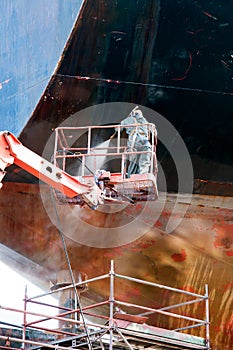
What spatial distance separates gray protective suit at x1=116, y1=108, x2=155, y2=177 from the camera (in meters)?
7.98

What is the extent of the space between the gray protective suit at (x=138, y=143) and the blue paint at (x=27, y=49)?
105 cm

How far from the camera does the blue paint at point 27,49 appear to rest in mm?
8555

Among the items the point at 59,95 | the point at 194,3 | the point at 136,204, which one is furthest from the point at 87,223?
the point at 194,3

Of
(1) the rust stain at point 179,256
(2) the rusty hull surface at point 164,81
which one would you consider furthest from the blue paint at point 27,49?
(1) the rust stain at point 179,256

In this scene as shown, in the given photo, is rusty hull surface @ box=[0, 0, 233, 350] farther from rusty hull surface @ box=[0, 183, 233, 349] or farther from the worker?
the worker

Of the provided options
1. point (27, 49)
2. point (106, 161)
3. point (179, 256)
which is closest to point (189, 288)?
point (179, 256)

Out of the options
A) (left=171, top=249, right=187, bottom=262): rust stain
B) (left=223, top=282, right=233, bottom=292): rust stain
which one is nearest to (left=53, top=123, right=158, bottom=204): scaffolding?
(left=171, top=249, right=187, bottom=262): rust stain

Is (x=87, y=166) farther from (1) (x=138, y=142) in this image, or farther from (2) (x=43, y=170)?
(2) (x=43, y=170)

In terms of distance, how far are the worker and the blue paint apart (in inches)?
41.4

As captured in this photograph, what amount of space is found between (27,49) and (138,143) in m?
1.71

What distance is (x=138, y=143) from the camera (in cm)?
812

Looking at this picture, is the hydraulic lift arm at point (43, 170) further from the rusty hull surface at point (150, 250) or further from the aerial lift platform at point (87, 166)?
the rusty hull surface at point (150, 250)

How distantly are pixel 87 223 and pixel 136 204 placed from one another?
73 centimetres

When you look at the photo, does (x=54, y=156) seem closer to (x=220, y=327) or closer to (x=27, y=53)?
(x=27, y=53)
